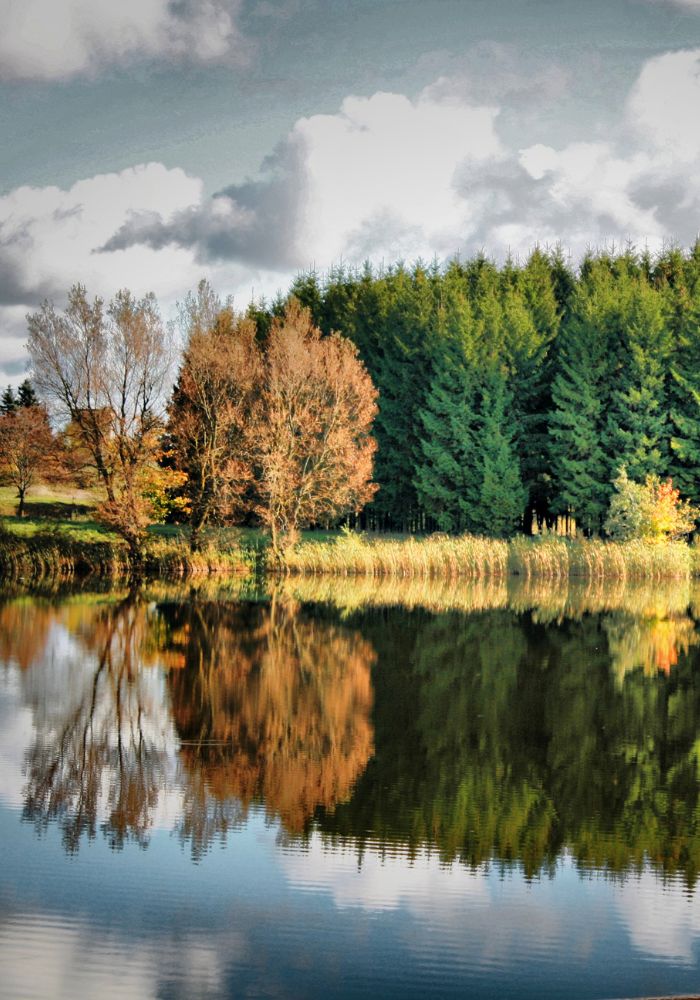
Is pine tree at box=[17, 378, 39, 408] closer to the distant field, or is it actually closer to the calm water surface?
the distant field

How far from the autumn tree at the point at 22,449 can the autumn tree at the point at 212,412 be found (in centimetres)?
818

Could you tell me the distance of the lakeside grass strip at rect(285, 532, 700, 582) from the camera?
3378 centimetres

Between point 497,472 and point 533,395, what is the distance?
4.66 meters

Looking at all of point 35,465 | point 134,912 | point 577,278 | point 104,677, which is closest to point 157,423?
point 35,465

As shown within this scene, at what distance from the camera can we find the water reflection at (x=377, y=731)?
800 cm

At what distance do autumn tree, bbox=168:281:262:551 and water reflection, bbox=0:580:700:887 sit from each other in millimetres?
13623

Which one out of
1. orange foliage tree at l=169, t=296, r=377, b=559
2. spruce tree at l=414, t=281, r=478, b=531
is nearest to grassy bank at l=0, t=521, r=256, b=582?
orange foliage tree at l=169, t=296, r=377, b=559

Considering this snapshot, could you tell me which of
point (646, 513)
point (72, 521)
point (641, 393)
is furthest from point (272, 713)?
point (641, 393)

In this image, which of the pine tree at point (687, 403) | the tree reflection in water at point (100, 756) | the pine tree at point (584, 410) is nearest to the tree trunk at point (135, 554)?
the pine tree at point (584, 410)

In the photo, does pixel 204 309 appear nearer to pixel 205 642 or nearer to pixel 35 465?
pixel 35 465

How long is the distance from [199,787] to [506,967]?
3.95 meters

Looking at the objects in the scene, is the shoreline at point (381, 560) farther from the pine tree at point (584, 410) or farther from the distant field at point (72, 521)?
the pine tree at point (584, 410)

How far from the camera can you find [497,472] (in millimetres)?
42125

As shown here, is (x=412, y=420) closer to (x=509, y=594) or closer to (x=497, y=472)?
(x=497, y=472)
